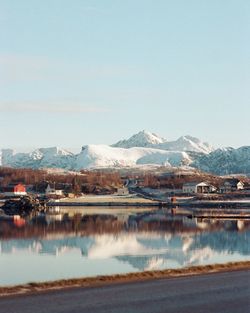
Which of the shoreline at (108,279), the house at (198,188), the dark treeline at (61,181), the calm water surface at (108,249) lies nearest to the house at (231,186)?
the house at (198,188)

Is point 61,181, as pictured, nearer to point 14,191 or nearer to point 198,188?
point 14,191

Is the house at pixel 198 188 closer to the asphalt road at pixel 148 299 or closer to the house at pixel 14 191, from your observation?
the house at pixel 14 191

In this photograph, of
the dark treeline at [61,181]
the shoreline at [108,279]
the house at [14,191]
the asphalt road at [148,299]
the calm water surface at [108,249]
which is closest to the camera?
the asphalt road at [148,299]

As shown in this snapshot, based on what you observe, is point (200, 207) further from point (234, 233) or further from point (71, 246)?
point (71, 246)

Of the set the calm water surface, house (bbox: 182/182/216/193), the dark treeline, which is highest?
the dark treeline

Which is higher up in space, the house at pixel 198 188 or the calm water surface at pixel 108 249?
the house at pixel 198 188

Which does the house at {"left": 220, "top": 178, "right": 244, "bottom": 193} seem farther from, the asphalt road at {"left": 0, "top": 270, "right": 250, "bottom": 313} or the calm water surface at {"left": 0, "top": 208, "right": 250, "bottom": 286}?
the asphalt road at {"left": 0, "top": 270, "right": 250, "bottom": 313}

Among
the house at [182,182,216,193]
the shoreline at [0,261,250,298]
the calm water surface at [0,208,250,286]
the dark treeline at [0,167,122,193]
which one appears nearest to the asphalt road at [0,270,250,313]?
the shoreline at [0,261,250,298]

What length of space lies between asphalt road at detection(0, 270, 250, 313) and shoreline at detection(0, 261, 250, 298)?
535mm

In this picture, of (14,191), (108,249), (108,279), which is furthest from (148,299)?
(14,191)

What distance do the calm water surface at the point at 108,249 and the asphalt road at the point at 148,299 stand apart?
20.6ft

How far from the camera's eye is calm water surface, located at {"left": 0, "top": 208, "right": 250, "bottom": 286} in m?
26.5

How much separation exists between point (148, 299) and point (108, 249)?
2098 cm

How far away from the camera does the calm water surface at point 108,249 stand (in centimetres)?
2655
